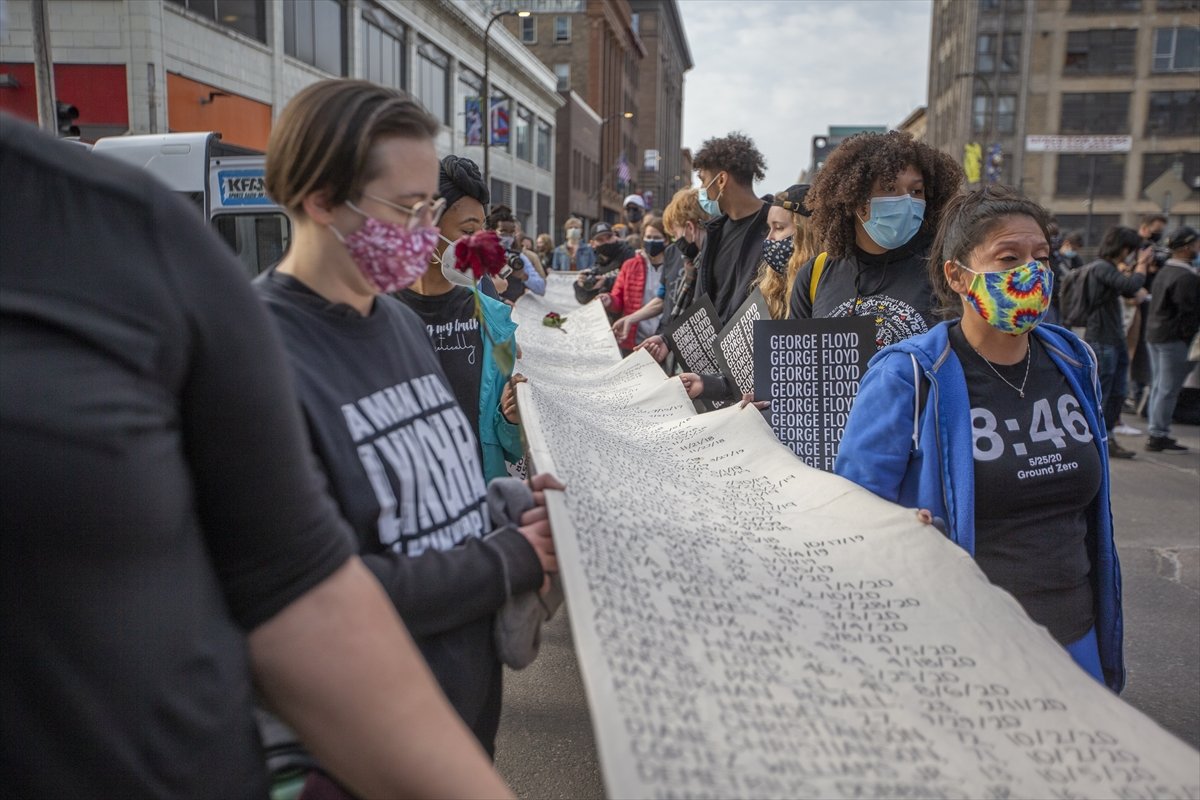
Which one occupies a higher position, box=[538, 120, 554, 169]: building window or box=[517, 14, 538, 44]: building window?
box=[517, 14, 538, 44]: building window

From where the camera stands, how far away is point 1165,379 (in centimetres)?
929

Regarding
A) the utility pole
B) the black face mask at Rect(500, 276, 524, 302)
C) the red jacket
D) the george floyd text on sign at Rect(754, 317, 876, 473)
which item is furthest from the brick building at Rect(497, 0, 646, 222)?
the george floyd text on sign at Rect(754, 317, 876, 473)

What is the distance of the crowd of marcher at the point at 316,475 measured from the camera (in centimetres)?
87

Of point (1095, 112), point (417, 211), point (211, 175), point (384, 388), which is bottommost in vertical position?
point (384, 388)

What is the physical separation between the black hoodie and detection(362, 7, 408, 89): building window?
23.9 metres

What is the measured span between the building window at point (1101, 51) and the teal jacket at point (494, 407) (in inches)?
2577

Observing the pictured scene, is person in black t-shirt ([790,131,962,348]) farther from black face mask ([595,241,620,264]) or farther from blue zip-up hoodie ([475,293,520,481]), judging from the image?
black face mask ([595,241,620,264])

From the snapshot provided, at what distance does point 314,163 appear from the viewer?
1485 millimetres

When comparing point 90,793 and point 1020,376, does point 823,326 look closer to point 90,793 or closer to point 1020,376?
point 1020,376

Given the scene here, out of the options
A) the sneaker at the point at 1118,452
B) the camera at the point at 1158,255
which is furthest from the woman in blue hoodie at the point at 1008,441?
the camera at the point at 1158,255

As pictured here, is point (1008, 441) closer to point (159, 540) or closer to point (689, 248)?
point (159, 540)

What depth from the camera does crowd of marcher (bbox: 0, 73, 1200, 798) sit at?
866 mm

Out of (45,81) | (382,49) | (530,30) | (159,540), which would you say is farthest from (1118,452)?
(530,30)

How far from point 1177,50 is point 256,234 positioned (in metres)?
63.6
